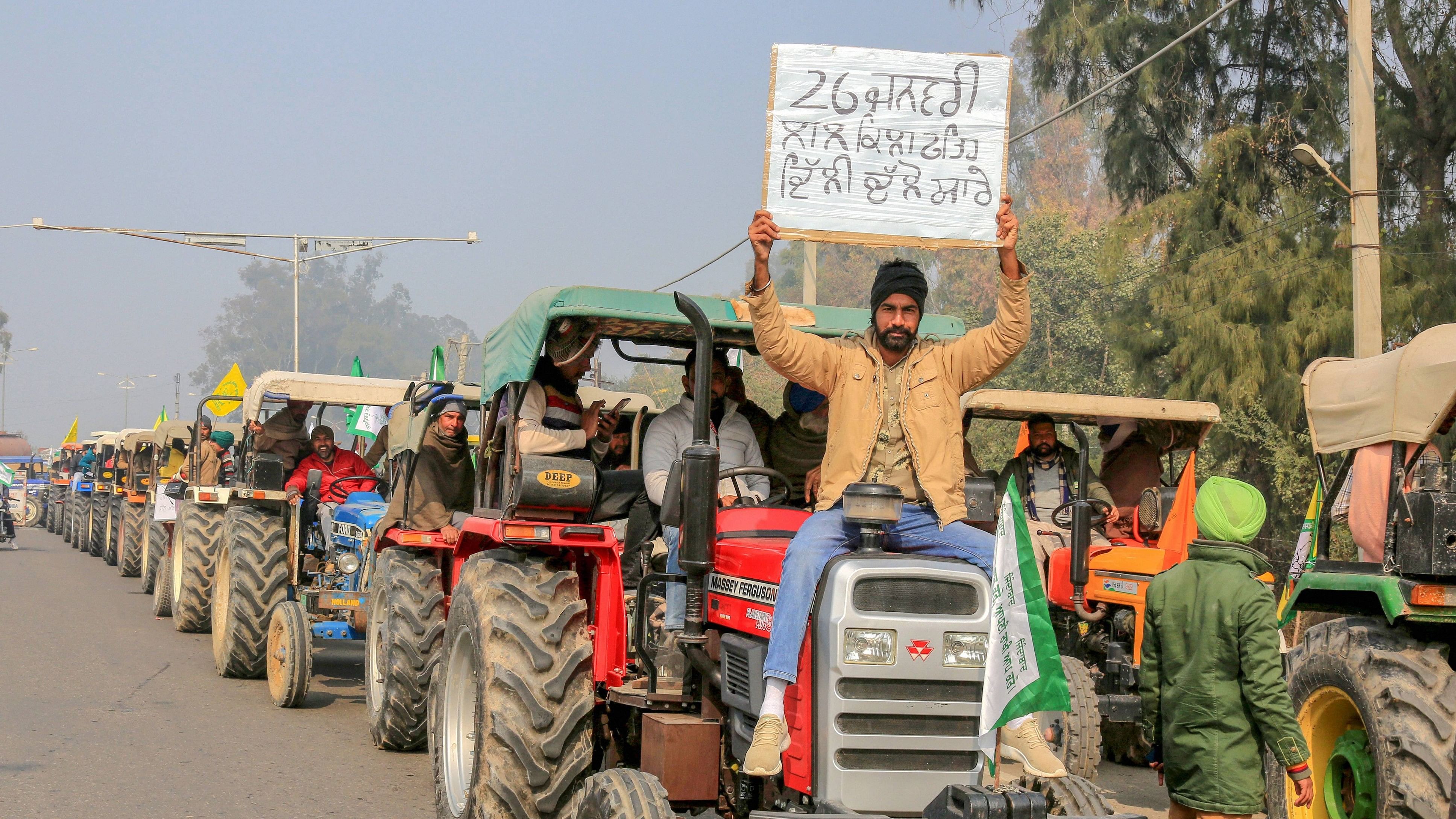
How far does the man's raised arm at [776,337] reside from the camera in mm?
5273

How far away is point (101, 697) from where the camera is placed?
11.4 metres

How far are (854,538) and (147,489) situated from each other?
2075 cm

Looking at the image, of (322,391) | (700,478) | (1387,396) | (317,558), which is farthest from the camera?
(322,391)

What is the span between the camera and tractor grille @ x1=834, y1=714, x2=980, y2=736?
459 centimetres

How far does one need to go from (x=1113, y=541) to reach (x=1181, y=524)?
1.31 m

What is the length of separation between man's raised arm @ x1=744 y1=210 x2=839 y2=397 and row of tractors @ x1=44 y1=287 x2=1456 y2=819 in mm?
249

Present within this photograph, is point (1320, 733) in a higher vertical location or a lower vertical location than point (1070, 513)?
lower

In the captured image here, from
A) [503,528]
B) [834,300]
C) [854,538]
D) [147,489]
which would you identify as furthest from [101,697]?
[834,300]

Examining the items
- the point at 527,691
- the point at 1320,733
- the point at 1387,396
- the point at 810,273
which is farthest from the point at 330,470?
the point at 1387,396

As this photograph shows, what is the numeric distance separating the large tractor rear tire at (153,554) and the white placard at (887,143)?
14328 mm

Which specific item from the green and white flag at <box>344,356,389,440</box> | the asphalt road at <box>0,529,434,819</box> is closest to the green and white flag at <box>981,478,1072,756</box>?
the asphalt road at <box>0,529,434,819</box>

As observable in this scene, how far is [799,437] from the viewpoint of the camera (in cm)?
706

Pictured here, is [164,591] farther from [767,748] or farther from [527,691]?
[767,748]

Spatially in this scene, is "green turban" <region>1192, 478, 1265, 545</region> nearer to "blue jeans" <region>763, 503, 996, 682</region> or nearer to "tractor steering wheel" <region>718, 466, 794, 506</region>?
"blue jeans" <region>763, 503, 996, 682</region>
